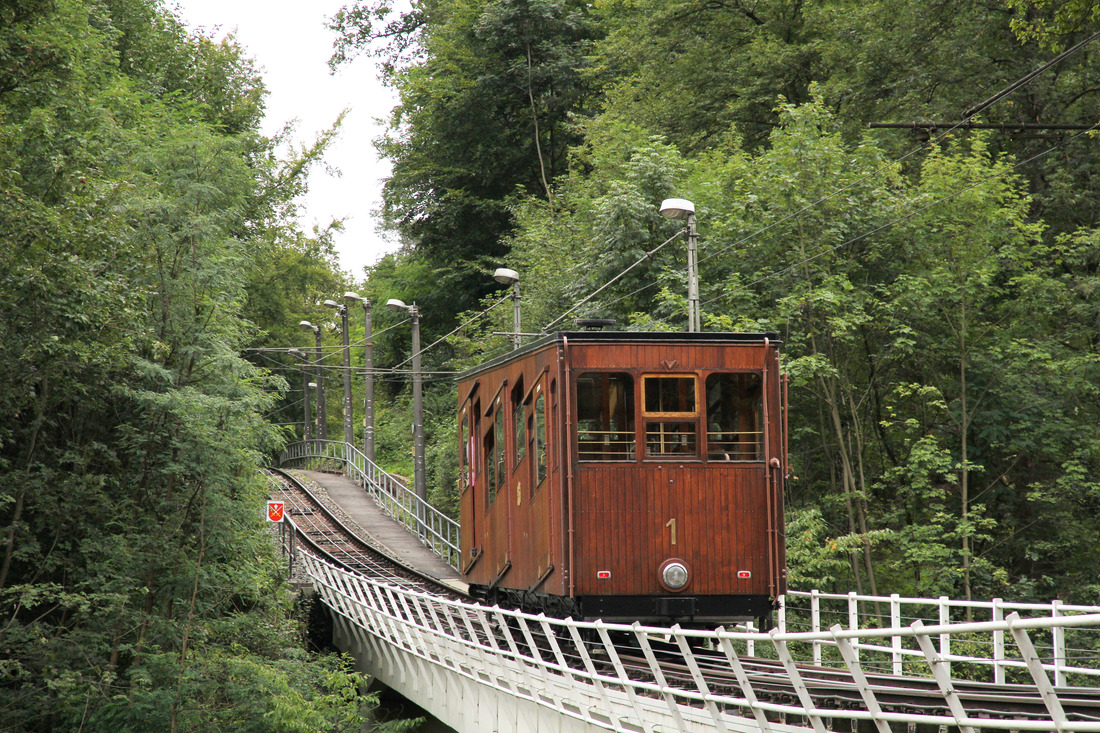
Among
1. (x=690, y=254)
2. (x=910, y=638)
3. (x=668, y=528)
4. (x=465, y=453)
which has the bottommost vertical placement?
(x=910, y=638)

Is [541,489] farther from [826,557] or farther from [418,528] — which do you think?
[418,528]

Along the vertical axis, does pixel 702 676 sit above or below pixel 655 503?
below

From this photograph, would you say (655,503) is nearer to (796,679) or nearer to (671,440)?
(671,440)

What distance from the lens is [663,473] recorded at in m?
12.1

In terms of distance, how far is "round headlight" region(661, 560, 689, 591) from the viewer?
12.0 meters

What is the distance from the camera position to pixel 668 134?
3161 cm

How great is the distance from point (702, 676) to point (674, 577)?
114 inches

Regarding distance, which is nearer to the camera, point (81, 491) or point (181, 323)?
point (81, 491)

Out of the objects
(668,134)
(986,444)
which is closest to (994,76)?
(986,444)

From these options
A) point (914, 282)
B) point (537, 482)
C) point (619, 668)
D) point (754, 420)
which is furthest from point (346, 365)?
point (619, 668)

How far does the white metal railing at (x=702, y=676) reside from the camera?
19.3 ft

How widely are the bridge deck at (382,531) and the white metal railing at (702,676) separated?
938 centimetres

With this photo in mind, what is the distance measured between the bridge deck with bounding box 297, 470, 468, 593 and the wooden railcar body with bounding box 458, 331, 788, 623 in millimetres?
13206

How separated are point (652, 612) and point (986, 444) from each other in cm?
1260
